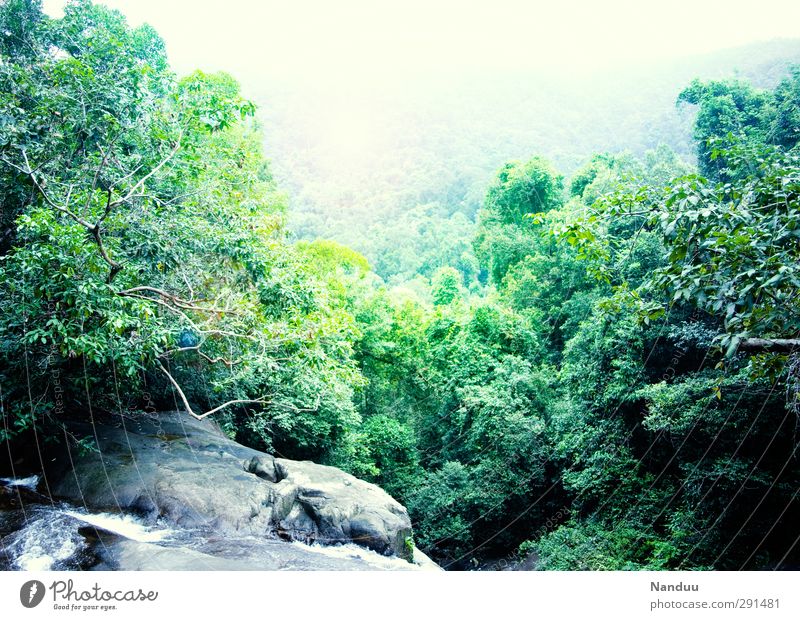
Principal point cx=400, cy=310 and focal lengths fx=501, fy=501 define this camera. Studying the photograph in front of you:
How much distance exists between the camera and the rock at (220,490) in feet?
15.9

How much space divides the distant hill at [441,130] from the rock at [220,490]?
12.1 m

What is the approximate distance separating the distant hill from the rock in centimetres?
1213

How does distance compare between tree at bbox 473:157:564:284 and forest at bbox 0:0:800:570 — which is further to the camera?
tree at bbox 473:157:564:284

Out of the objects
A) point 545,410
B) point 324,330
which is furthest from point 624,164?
point 324,330

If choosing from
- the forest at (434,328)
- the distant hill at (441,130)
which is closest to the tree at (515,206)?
the distant hill at (441,130)

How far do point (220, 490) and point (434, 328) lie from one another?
368 inches

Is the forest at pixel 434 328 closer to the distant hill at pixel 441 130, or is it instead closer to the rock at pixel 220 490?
the rock at pixel 220 490

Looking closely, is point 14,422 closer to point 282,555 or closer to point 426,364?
point 282,555

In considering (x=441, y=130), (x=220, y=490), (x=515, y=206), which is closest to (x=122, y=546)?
(x=220, y=490)

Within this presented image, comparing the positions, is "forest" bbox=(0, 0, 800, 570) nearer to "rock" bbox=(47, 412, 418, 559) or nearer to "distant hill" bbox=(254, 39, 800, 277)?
"rock" bbox=(47, 412, 418, 559)

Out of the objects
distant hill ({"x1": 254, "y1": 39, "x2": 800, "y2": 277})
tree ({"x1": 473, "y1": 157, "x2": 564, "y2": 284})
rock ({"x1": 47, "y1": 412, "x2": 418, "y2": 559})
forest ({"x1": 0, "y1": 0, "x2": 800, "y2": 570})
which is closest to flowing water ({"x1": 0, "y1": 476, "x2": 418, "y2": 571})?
rock ({"x1": 47, "y1": 412, "x2": 418, "y2": 559})

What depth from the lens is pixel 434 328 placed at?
13906mm

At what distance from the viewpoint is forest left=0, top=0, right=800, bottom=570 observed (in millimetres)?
3574

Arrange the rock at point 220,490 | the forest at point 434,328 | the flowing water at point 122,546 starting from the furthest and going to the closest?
the rock at point 220,490 → the flowing water at point 122,546 → the forest at point 434,328
